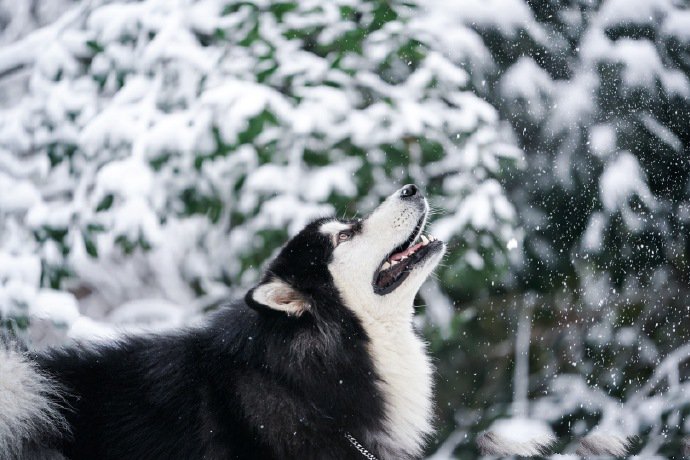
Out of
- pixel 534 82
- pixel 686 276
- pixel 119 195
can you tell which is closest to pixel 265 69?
pixel 119 195

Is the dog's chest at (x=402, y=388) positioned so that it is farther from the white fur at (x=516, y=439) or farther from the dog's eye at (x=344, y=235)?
the white fur at (x=516, y=439)

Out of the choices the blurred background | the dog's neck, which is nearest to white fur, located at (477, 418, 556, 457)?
the blurred background

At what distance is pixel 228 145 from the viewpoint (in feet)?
13.9

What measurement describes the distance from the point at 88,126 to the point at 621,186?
10.3ft

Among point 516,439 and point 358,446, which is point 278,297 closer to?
point 358,446

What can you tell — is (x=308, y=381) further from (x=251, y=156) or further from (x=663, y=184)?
(x=663, y=184)

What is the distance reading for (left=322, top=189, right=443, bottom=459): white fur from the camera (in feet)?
9.43

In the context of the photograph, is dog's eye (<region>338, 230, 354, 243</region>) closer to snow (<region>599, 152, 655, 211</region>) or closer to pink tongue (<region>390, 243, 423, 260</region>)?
pink tongue (<region>390, 243, 423, 260</region>)

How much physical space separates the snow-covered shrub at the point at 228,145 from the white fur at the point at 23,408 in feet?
5.49

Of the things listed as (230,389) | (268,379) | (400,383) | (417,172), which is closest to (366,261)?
(400,383)

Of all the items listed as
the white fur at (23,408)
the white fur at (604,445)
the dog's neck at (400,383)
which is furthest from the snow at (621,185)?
the white fur at (23,408)

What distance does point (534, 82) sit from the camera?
512 cm

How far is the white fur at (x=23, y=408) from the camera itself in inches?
97.1

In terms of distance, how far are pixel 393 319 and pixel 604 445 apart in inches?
79.5
